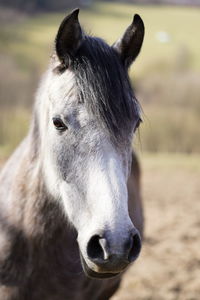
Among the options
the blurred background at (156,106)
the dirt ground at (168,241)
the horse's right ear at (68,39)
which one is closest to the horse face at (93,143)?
the horse's right ear at (68,39)

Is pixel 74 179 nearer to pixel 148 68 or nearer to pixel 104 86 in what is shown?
pixel 104 86

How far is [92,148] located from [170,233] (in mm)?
4782

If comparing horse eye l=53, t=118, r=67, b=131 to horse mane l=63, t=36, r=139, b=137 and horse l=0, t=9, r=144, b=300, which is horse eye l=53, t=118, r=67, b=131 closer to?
horse l=0, t=9, r=144, b=300

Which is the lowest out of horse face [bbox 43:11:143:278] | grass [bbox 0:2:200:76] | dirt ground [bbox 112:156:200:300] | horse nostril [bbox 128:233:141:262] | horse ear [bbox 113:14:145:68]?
grass [bbox 0:2:200:76]

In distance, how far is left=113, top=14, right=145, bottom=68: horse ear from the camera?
252 cm

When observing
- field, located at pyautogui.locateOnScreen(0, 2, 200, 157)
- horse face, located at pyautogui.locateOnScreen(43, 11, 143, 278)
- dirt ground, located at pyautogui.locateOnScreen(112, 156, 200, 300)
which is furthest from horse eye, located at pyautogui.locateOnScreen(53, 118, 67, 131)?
field, located at pyautogui.locateOnScreen(0, 2, 200, 157)

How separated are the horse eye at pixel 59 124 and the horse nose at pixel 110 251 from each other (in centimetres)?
58

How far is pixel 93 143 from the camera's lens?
2197mm

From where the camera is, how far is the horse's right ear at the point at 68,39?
2.34 metres

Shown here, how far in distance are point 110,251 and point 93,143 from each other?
1.64ft

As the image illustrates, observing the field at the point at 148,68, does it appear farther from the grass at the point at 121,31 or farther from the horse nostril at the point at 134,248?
the horse nostril at the point at 134,248

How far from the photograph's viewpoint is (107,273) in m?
2.17

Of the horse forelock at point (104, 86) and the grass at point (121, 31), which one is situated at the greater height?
the horse forelock at point (104, 86)

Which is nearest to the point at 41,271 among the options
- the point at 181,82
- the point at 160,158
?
the point at 160,158
